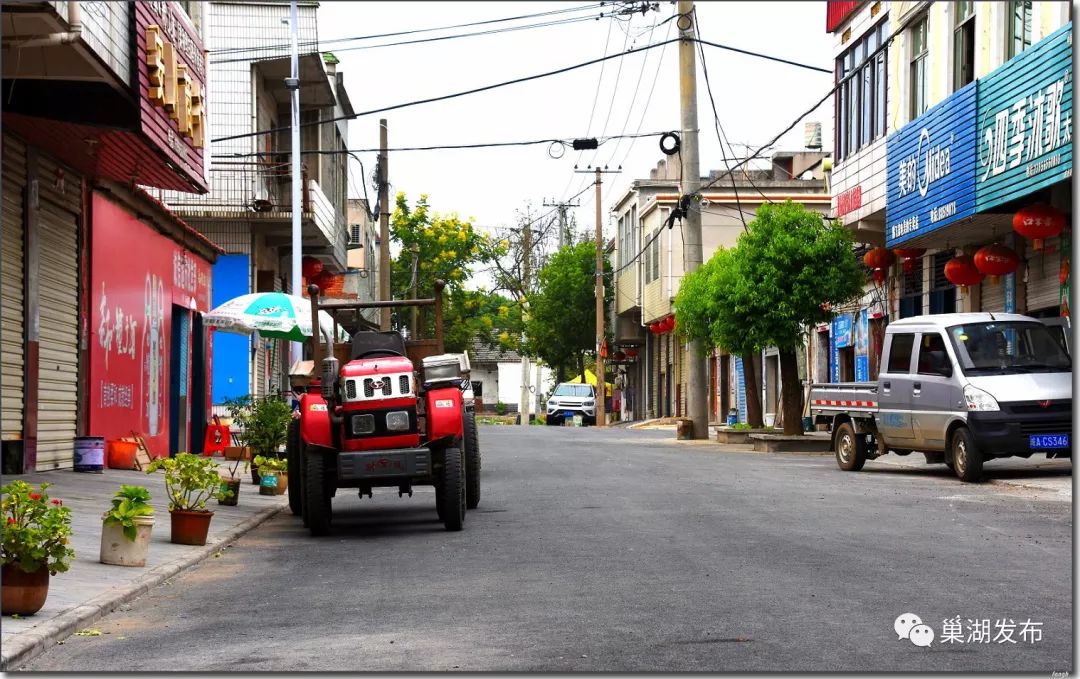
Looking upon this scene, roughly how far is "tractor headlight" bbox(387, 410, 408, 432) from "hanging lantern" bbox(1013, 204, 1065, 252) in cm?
1217

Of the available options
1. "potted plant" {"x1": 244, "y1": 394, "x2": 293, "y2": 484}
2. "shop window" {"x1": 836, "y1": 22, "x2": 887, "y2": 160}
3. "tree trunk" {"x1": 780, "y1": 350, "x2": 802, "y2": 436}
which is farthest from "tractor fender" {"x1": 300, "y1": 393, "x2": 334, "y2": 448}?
"tree trunk" {"x1": 780, "y1": 350, "x2": 802, "y2": 436}

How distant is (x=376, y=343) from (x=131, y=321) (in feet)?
29.5

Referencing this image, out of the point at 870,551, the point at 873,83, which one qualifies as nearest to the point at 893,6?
the point at 873,83

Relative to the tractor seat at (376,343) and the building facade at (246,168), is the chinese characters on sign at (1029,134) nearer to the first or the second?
the tractor seat at (376,343)

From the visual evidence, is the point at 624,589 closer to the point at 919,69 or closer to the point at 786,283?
the point at 919,69

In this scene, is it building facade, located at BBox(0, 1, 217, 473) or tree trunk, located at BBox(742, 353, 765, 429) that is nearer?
building facade, located at BBox(0, 1, 217, 473)

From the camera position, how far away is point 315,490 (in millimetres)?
12898

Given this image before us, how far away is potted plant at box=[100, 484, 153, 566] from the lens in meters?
10.5

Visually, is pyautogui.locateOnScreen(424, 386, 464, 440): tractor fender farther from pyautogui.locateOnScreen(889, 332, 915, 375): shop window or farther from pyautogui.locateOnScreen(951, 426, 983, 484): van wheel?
pyautogui.locateOnScreen(889, 332, 915, 375): shop window

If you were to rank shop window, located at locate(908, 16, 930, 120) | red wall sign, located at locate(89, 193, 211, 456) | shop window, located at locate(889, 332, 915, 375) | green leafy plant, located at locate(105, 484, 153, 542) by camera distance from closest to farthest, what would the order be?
green leafy plant, located at locate(105, 484, 153, 542) < shop window, located at locate(889, 332, 915, 375) < red wall sign, located at locate(89, 193, 211, 456) < shop window, located at locate(908, 16, 930, 120)

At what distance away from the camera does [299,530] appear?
13852mm

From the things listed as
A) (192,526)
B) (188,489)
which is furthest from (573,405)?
(188,489)

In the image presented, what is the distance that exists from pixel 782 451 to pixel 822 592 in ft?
67.8

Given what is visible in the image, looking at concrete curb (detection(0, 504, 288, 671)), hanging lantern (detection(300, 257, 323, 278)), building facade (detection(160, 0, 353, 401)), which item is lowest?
concrete curb (detection(0, 504, 288, 671))
